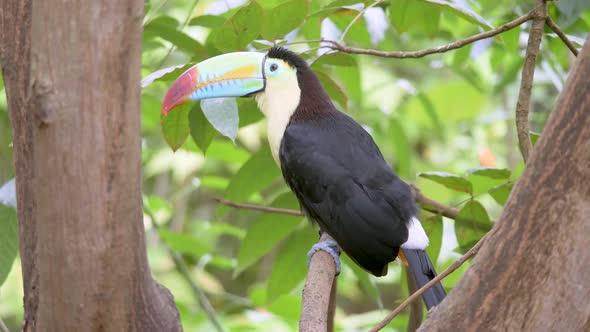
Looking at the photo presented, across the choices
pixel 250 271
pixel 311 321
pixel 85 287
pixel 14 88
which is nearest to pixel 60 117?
pixel 85 287

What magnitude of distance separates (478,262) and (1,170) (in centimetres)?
123

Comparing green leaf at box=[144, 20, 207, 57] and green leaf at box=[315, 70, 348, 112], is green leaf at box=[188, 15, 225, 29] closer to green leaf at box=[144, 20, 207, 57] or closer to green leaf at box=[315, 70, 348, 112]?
green leaf at box=[144, 20, 207, 57]

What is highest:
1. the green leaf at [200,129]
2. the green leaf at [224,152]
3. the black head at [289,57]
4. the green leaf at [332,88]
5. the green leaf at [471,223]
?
the black head at [289,57]

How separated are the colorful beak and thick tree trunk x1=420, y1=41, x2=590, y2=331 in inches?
37.8

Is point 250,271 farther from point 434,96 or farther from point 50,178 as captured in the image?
point 50,178

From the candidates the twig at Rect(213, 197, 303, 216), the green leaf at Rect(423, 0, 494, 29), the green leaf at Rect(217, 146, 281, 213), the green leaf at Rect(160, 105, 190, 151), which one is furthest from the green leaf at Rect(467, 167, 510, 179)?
the green leaf at Rect(160, 105, 190, 151)

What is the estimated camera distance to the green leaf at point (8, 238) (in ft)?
5.86

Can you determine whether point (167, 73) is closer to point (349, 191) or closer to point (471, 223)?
point (349, 191)

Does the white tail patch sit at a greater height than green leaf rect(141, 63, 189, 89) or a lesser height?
lesser

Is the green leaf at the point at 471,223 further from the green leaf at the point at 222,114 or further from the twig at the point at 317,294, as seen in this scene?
the green leaf at the point at 222,114

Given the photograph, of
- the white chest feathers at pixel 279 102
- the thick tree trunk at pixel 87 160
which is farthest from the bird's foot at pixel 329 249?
the thick tree trunk at pixel 87 160

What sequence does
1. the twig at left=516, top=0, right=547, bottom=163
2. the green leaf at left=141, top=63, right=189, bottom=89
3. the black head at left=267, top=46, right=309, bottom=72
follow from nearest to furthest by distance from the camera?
the green leaf at left=141, top=63, right=189, bottom=89, the twig at left=516, top=0, right=547, bottom=163, the black head at left=267, top=46, right=309, bottom=72

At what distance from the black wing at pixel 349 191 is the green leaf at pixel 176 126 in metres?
0.43

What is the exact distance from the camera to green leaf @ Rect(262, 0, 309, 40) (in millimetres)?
1884
